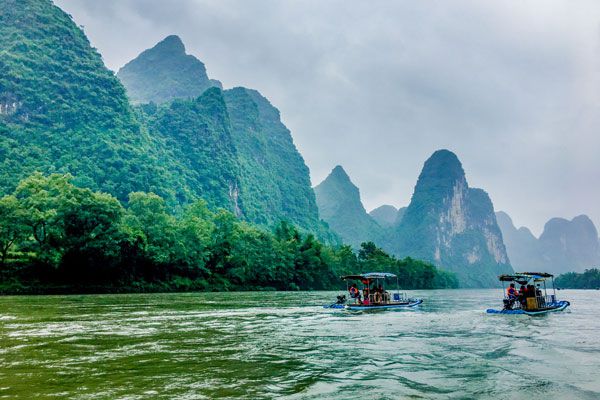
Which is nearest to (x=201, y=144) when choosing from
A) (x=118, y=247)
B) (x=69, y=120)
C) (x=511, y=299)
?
(x=69, y=120)

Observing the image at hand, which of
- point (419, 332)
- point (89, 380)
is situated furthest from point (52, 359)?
point (419, 332)

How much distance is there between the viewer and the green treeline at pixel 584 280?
456 ft

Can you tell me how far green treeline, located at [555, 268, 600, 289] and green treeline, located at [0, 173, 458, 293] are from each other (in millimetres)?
108143

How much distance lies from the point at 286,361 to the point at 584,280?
161163 mm

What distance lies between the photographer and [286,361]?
37.6ft

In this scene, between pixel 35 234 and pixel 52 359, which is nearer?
pixel 52 359

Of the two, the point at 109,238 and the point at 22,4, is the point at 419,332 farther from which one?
the point at 22,4

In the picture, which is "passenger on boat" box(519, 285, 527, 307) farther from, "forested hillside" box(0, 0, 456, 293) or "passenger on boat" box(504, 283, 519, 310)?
"forested hillside" box(0, 0, 456, 293)

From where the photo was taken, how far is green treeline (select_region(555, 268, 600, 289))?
139125 mm

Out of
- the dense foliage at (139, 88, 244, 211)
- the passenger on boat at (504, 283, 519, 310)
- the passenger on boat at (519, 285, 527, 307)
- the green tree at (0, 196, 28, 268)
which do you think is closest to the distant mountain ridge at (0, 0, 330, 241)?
the dense foliage at (139, 88, 244, 211)

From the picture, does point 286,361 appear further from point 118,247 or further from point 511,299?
point 118,247

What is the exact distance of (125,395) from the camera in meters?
7.79

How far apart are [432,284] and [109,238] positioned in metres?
99.3

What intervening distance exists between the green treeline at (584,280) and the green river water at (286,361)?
14221 centimetres
